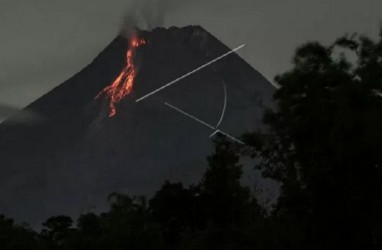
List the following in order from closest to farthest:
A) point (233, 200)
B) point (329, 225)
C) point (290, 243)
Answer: point (329, 225) → point (290, 243) → point (233, 200)

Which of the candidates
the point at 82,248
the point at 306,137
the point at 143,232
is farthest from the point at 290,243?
the point at 82,248

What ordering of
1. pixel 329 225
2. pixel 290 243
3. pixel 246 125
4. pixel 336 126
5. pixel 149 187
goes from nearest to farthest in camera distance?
pixel 336 126 → pixel 329 225 → pixel 290 243 → pixel 149 187 → pixel 246 125

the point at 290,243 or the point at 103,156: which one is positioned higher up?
the point at 103,156

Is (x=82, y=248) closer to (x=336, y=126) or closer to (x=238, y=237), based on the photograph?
(x=238, y=237)

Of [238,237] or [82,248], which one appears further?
[82,248]

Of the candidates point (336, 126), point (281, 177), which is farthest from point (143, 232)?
point (336, 126)

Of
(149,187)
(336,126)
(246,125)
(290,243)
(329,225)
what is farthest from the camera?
(246,125)

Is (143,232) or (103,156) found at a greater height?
(103,156)

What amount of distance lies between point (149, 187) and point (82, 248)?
143136 millimetres

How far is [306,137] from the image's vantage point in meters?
21.9

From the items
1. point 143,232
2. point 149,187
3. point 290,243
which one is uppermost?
point 149,187

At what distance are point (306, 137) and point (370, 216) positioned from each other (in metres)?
3.09

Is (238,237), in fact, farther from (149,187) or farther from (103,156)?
(103,156)

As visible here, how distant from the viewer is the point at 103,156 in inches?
7864
